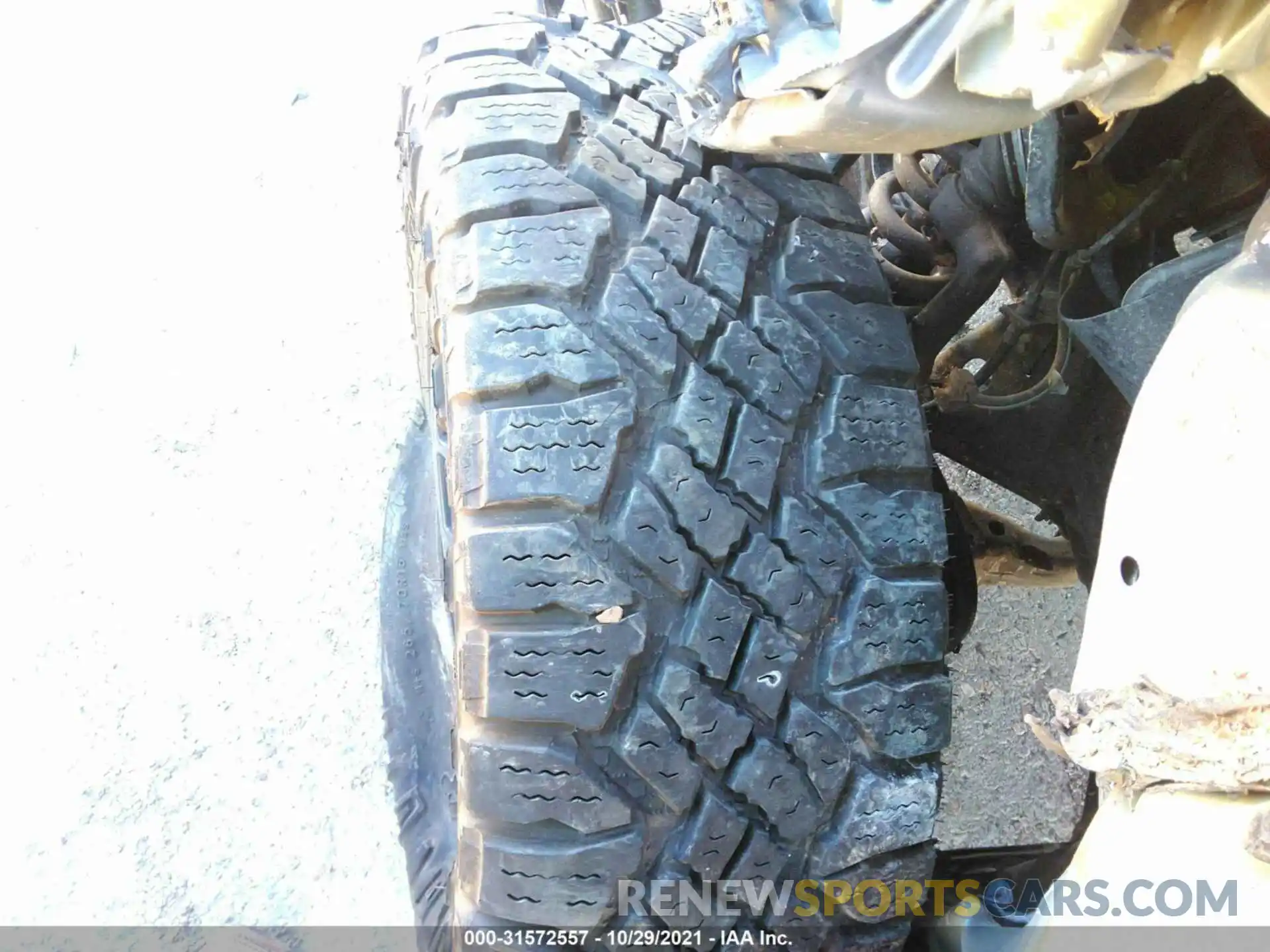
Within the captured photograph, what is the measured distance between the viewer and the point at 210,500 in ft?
7.22

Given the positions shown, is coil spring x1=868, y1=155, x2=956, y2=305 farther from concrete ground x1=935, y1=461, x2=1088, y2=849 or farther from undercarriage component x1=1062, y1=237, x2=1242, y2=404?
concrete ground x1=935, y1=461, x2=1088, y2=849

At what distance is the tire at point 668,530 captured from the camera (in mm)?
873

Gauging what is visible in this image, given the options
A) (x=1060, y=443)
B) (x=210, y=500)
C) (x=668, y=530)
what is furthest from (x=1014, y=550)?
(x=210, y=500)

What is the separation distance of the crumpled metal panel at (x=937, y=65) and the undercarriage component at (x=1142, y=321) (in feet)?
0.82

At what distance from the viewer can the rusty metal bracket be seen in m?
1.71

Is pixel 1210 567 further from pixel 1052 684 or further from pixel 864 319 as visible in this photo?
pixel 1052 684

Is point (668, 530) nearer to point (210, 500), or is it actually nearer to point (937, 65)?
point (937, 65)

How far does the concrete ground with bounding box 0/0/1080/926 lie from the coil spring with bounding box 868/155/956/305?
0.97 m

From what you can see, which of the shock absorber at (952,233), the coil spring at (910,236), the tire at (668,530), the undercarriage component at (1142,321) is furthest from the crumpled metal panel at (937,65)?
the coil spring at (910,236)

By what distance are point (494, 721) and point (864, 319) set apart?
0.52 metres

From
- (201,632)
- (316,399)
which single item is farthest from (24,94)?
(201,632)

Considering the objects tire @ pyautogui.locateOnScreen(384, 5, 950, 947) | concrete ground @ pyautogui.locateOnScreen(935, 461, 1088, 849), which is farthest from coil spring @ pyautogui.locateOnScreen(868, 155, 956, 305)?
concrete ground @ pyautogui.locateOnScreen(935, 461, 1088, 849)

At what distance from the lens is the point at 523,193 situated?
3.18 feet

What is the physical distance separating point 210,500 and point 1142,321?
6.13ft
